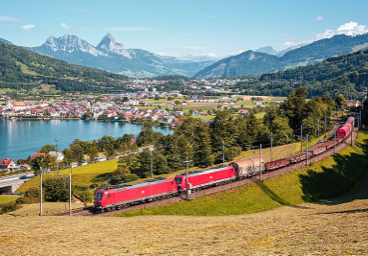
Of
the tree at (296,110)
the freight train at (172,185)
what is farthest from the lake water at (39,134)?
the freight train at (172,185)

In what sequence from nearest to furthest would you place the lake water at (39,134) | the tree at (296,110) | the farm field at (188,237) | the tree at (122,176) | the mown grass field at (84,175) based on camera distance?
the farm field at (188,237), the tree at (122,176), the mown grass field at (84,175), the tree at (296,110), the lake water at (39,134)

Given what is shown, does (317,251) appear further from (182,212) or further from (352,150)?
(352,150)

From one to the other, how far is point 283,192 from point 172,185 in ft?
41.1

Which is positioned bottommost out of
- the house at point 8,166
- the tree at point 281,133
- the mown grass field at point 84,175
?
the house at point 8,166

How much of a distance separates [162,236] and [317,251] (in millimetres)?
8847

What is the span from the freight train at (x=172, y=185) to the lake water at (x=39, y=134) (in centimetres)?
8128

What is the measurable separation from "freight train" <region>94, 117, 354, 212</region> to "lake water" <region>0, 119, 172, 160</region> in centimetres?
8128

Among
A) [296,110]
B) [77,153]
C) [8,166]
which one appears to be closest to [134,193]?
[296,110]

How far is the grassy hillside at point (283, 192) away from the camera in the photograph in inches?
1292

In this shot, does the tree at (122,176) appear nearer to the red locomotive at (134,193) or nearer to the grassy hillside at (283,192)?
the red locomotive at (134,193)

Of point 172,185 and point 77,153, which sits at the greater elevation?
point 172,185

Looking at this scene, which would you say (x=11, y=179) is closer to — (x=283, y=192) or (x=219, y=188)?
(x=219, y=188)

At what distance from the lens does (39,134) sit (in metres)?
143

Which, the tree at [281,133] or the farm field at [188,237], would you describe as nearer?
the farm field at [188,237]
